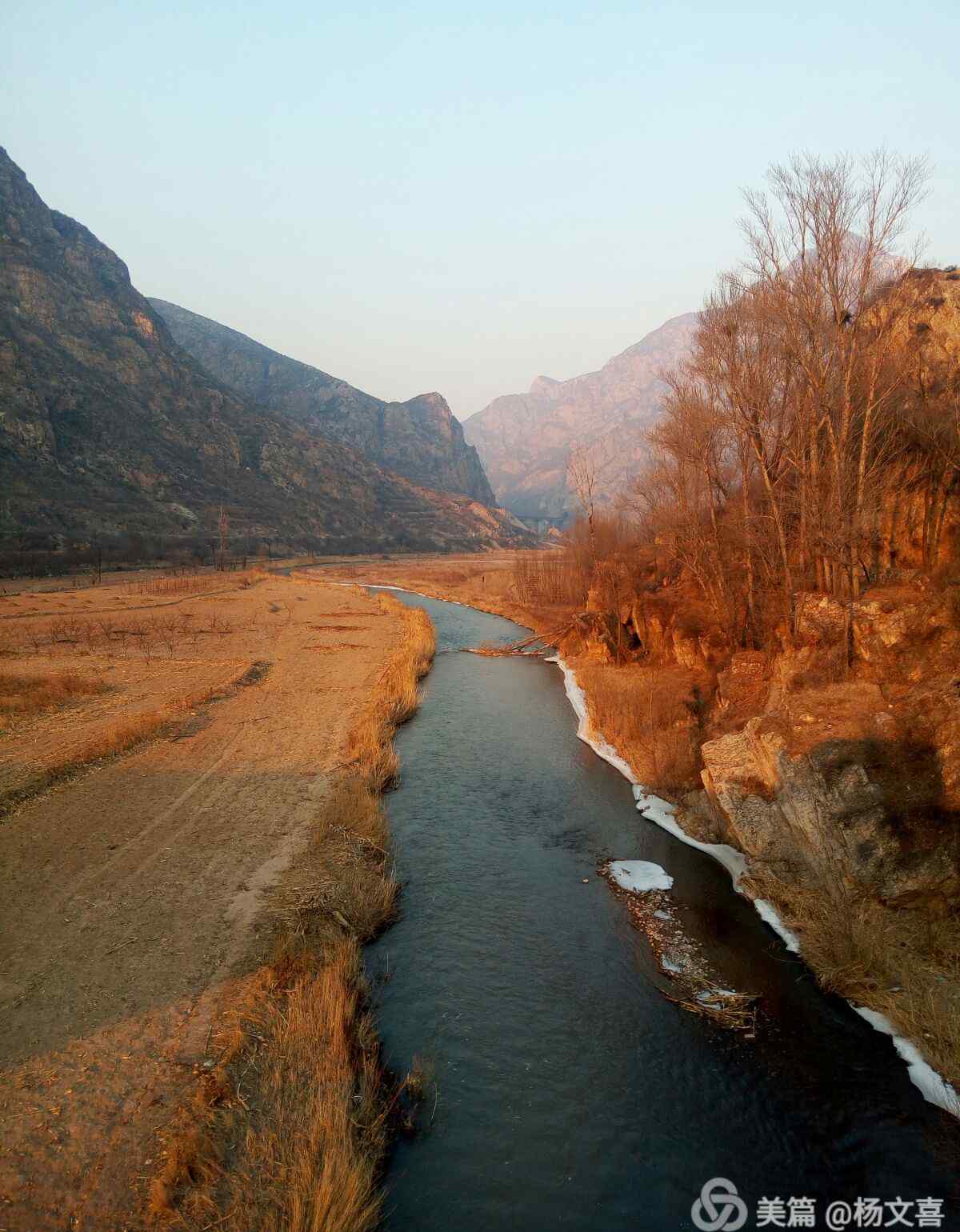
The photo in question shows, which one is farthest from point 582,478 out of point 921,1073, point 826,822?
point 921,1073

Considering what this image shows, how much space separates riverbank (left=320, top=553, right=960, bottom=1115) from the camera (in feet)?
29.8

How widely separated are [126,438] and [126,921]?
393ft

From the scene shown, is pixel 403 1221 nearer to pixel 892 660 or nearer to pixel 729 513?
pixel 892 660

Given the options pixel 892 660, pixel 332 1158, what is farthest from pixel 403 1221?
pixel 892 660

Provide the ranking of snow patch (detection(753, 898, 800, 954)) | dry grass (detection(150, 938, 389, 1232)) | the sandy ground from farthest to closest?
snow patch (detection(753, 898, 800, 954)) → the sandy ground → dry grass (detection(150, 938, 389, 1232))

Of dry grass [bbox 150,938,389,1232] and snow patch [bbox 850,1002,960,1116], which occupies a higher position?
snow patch [bbox 850,1002,960,1116]

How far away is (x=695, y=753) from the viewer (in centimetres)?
1930

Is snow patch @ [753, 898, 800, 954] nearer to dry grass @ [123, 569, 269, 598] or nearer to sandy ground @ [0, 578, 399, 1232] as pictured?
sandy ground @ [0, 578, 399, 1232]

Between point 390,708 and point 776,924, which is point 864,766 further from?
point 390,708

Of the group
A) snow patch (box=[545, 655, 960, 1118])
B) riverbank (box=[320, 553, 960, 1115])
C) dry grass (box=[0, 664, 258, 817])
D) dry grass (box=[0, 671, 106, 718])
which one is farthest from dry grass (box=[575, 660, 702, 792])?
dry grass (box=[0, 671, 106, 718])

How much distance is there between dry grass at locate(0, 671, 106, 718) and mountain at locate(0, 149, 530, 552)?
195 ft

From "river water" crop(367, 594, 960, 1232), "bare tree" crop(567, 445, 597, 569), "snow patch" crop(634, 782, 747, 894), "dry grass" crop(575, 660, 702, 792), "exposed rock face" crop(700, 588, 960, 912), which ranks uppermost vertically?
"bare tree" crop(567, 445, 597, 569)

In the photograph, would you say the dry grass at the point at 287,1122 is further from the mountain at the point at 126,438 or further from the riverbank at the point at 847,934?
the mountain at the point at 126,438

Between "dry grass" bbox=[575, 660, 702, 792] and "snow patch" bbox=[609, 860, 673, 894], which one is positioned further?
"dry grass" bbox=[575, 660, 702, 792]
